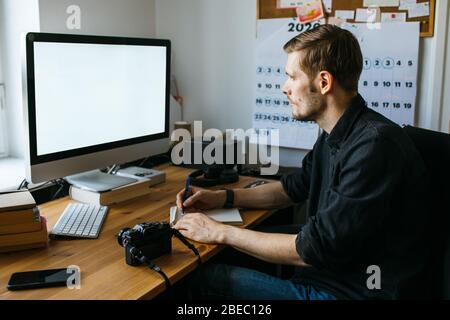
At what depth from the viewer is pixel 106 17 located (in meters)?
2.20

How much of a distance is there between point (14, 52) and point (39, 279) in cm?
119

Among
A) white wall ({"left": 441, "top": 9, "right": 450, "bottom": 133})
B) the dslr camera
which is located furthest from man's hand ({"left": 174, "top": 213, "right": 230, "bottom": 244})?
white wall ({"left": 441, "top": 9, "right": 450, "bottom": 133})

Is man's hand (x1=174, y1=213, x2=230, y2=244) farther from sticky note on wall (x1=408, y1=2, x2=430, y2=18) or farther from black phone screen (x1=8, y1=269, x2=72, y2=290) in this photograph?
sticky note on wall (x1=408, y1=2, x2=430, y2=18)

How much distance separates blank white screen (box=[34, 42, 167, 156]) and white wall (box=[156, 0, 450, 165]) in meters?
0.47

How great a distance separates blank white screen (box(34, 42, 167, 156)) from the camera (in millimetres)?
1557

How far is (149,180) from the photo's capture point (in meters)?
1.92

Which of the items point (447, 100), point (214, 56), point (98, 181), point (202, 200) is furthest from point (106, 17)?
point (447, 100)

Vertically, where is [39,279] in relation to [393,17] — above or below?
below

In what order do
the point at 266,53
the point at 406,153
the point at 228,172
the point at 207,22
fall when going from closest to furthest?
the point at 406,153, the point at 228,172, the point at 266,53, the point at 207,22

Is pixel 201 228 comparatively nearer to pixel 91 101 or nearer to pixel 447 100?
pixel 91 101

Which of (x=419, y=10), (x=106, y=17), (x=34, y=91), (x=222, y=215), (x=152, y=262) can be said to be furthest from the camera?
(x=106, y=17)
